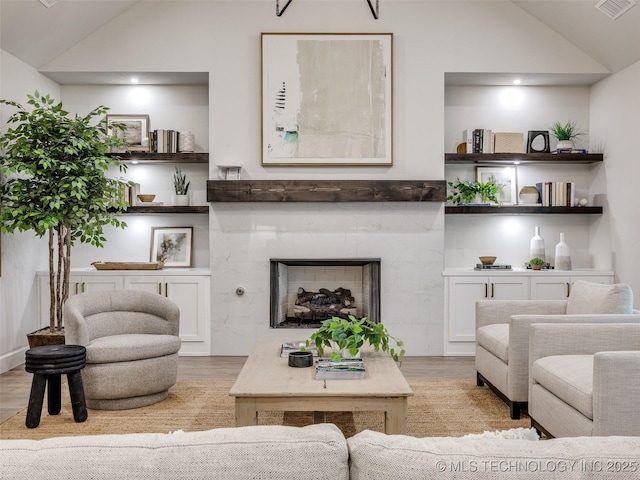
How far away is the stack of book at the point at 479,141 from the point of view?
18.9 feet

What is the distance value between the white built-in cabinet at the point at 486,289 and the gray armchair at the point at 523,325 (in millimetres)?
1241

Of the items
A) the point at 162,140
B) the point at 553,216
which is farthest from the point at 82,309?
the point at 553,216

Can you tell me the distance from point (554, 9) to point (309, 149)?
249 cm

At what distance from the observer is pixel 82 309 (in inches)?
154

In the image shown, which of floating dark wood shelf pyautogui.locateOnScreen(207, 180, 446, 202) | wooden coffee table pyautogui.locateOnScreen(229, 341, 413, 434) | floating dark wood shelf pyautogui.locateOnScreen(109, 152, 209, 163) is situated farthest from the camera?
floating dark wood shelf pyautogui.locateOnScreen(109, 152, 209, 163)

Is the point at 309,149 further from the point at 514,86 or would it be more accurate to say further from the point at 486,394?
the point at 486,394

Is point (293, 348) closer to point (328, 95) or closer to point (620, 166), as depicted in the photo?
point (328, 95)

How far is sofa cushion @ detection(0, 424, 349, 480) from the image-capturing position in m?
1.03

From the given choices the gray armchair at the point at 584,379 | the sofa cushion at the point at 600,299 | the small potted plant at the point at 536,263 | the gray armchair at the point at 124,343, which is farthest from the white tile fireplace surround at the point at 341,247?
the gray armchair at the point at 584,379

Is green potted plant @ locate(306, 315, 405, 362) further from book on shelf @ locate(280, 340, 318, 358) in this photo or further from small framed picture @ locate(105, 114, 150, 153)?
small framed picture @ locate(105, 114, 150, 153)

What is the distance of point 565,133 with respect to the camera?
581 centimetres

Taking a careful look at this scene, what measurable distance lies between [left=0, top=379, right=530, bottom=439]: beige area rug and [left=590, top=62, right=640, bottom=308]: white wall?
2.16 metres

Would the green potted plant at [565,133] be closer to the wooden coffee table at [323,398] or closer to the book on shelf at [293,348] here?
the book on shelf at [293,348]

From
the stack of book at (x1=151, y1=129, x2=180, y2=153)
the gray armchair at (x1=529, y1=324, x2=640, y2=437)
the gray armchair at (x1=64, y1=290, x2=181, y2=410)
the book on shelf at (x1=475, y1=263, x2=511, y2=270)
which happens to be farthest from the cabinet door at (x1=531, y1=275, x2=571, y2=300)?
the stack of book at (x1=151, y1=129, x2=180, y2=153)
